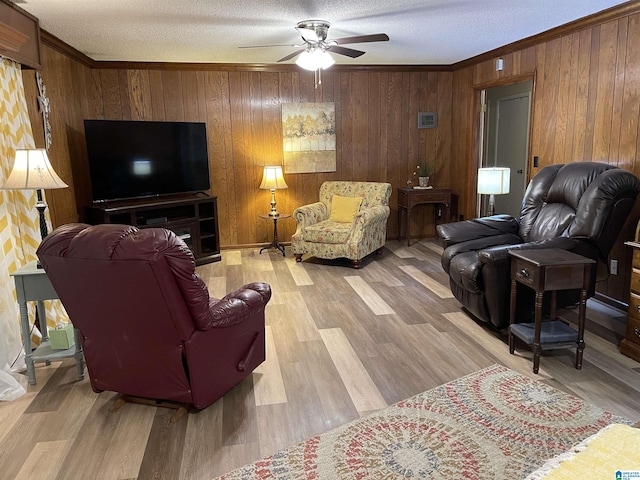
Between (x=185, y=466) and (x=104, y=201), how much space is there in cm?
357

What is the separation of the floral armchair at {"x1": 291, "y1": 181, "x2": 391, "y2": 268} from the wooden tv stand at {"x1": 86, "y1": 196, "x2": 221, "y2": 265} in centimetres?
106

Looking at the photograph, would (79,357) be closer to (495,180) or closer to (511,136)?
(495,180)

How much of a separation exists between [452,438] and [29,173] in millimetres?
2783

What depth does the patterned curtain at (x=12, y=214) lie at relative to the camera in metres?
3.02

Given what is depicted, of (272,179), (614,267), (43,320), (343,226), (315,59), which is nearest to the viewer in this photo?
(43,320)

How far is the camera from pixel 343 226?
5.41 meters

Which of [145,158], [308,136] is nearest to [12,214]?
[145,158]

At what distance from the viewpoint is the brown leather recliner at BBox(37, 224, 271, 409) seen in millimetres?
2014

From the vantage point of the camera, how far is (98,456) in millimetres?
2143

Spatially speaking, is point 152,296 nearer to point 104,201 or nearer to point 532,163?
point 104,201

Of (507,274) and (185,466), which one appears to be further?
(507,274)

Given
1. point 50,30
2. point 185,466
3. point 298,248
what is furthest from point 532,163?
point 50,30

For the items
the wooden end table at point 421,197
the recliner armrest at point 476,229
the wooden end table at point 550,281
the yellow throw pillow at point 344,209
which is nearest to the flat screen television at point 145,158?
the yellow throw pillow at point 344,209

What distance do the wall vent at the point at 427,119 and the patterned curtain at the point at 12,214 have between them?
15.3 feet
